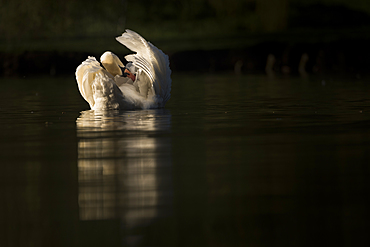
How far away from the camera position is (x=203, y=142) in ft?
28.0

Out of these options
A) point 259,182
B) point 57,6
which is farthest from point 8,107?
point 57,6

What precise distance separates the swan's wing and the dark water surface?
2111 mm

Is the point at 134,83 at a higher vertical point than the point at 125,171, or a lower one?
higher

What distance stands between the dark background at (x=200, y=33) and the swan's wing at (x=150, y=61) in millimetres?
25807

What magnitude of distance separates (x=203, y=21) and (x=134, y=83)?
54796 millimetres

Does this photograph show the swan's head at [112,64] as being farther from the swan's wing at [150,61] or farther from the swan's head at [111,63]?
the swan's wing at [150,61]

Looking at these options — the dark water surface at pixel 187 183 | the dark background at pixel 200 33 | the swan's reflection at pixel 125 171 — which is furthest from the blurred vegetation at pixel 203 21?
the dark water surface at pixel 187 183

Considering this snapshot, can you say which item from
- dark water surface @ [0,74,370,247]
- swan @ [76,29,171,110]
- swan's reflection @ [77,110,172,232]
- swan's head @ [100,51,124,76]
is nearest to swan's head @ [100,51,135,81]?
swan's head @ [100,51,124,76]

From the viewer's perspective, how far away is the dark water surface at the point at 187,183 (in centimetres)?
437

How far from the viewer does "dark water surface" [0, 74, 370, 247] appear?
437 cm

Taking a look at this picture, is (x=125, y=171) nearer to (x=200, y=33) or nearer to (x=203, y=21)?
(x=200, y=33)

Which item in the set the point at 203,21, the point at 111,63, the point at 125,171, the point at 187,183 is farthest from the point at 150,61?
the point at 203,21

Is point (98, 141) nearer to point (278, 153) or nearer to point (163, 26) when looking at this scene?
point (278, 153)

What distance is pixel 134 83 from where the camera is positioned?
1333 cm
